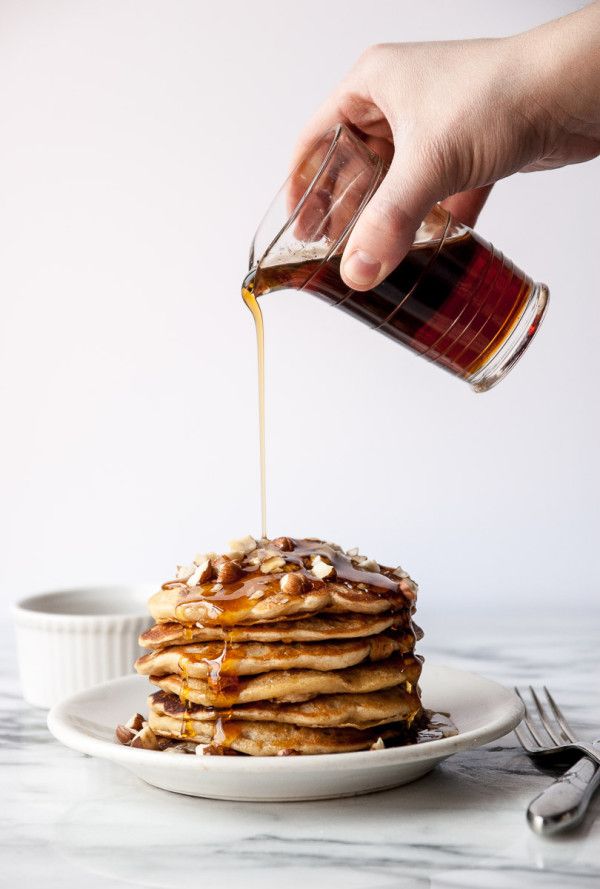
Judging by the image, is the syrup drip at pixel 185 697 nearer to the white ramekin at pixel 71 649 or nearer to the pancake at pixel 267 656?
the pancake at pixel 267 656

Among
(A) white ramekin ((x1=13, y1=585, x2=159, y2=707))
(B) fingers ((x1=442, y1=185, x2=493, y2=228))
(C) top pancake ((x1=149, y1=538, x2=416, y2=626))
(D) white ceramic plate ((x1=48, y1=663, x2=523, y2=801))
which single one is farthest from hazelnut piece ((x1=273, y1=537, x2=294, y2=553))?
(B) fingers ((x1=442, y1=185, x2=493, y2=228))

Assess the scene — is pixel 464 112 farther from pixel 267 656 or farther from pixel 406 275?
pixel 267 656

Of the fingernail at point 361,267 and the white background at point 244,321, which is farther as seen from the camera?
the white background at point 244,321

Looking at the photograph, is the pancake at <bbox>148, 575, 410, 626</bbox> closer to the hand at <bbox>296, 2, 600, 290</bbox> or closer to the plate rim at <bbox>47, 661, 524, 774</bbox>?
the plate rim at <bbox>47, 661, 524, 774</bbox>

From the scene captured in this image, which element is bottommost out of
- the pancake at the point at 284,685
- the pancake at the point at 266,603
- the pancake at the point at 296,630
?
the pancake at the point at 284,685

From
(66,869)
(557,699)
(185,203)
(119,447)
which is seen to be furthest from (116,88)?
(66,869)

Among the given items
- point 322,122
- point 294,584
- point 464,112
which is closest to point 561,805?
point 294,584

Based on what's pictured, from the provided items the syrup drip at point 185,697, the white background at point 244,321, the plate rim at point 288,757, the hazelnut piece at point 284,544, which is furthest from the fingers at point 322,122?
the white background at point 244,321
